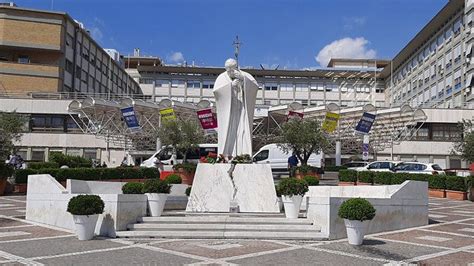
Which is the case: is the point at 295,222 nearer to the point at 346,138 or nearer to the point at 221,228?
the point at 221,228

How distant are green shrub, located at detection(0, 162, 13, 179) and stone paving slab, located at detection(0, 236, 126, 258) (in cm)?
1265

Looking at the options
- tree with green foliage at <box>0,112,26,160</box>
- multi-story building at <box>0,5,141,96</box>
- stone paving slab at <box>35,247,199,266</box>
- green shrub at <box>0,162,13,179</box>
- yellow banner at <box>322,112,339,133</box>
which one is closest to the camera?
stone paving slab at <box>35,247,199,266</box>

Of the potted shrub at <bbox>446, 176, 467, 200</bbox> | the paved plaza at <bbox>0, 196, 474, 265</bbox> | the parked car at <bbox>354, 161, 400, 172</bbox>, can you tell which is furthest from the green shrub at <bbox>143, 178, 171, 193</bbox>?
the parked car at <bbox>354, 161, 400, 172</bbox>

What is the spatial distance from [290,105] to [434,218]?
1051 inches

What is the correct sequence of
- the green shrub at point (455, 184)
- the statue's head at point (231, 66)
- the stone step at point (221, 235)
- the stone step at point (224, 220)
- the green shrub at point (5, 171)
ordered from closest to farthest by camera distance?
1. the stone step at point (221, 235)
2. the stone step at point (224, 220)
3. the statue's head at point (231, 66)
4. the green shrub at point (5, 171)
5. the green shrub at point (455, 184)

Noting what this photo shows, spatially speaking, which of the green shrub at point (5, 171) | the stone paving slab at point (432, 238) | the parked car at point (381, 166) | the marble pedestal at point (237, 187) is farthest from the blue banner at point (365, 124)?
the stone paving slab at point (432, 238)

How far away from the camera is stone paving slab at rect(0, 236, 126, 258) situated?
9.47 metres

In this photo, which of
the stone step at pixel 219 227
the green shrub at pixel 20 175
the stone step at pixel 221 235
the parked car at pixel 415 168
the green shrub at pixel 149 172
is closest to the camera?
the stone step at pixel 221 235

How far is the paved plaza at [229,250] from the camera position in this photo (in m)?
8.80

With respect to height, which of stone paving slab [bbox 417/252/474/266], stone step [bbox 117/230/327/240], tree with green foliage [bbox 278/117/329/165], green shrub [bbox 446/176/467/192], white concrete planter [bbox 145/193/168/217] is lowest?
stone paving slab [bbox 417/252/474/266]

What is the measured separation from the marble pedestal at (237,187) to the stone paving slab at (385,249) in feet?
11.5

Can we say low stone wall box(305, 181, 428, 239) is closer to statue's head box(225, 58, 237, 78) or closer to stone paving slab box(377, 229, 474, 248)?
stone paving slab box(377, 229, 474, 248)

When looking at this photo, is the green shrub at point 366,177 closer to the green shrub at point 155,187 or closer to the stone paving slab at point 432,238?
the stone paving slab at point 432,238

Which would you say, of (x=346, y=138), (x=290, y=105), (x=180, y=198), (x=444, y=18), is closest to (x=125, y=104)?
(x=290, y=105)
